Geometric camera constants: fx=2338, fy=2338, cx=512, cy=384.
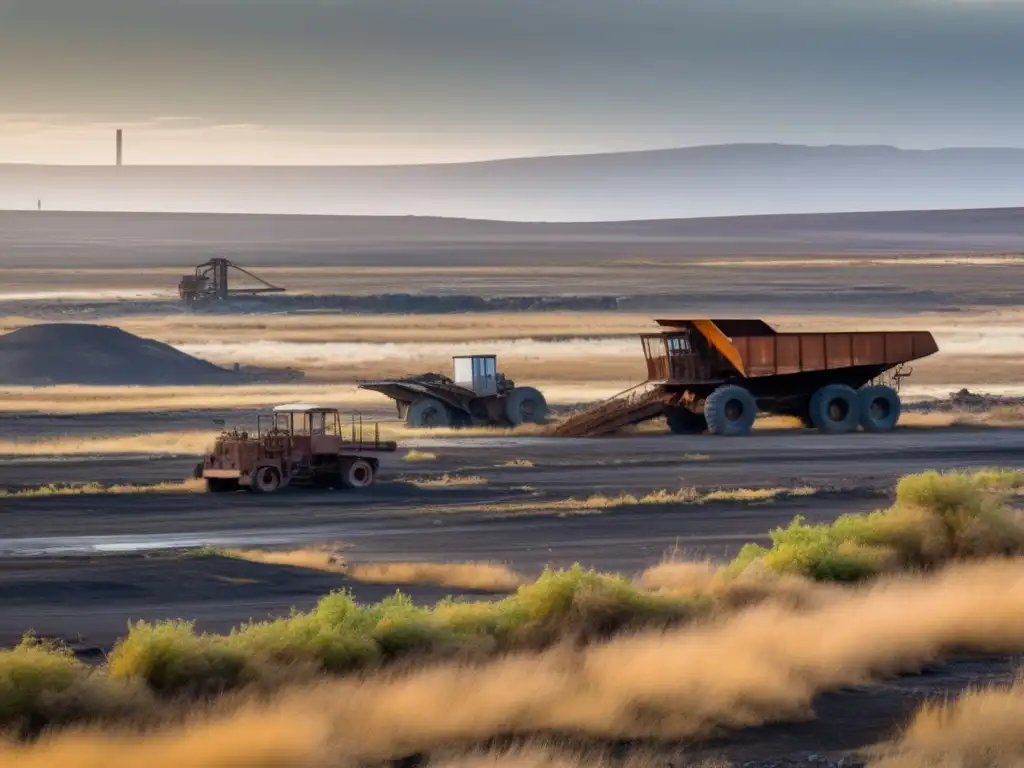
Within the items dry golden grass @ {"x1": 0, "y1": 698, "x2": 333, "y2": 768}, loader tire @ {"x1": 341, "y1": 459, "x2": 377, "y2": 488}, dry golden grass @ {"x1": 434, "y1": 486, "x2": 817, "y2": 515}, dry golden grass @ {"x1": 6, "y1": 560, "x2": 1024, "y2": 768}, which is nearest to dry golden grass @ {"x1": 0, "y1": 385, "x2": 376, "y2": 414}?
loader tire @ {"x1": 341, "y1": 459, "x2": 377, "y2": 488}

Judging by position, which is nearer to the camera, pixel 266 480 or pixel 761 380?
pixel 266 480

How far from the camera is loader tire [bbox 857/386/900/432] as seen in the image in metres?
62.3

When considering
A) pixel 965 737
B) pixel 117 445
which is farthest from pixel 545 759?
pixel 117 445

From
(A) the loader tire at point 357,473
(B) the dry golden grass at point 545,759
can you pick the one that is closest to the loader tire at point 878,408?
(A) the loader tire at point 357,473

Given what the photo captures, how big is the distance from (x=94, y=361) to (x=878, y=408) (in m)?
44.5

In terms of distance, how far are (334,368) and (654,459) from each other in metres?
48.2

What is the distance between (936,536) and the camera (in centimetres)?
3152

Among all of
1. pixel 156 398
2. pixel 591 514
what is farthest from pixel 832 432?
pixel 156 398

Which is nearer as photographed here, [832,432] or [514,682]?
[514,682]

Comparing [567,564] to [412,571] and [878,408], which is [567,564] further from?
[878,408]

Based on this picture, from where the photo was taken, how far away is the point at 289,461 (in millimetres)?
46250

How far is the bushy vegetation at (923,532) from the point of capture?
2961 centimetres

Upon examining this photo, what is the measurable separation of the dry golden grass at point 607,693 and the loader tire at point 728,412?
35735 mm

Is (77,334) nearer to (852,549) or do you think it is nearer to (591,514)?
(591,514)
